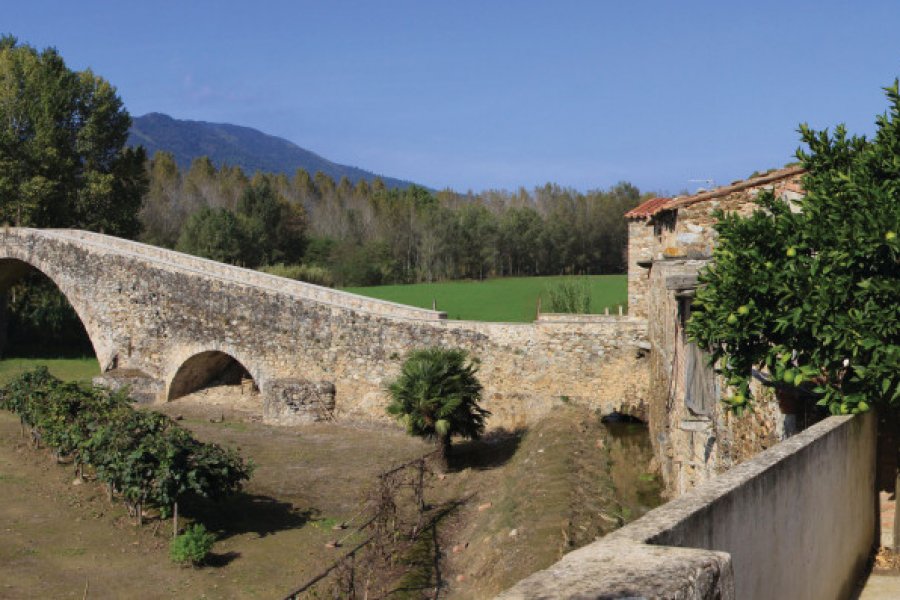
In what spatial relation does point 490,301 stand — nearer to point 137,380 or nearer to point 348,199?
point 137,380

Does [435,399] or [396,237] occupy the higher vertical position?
[396,237]

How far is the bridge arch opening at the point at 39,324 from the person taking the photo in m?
34.2

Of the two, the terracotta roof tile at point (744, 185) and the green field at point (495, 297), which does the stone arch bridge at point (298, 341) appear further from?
the green field at point (495, 297)

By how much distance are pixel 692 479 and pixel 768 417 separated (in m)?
3.72

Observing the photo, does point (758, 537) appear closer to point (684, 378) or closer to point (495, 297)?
point (684, 378)

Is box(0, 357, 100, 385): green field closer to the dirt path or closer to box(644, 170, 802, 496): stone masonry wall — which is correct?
the dirt path

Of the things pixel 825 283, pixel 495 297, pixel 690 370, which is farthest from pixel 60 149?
pixel 825 283

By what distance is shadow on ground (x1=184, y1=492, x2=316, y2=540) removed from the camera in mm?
14242

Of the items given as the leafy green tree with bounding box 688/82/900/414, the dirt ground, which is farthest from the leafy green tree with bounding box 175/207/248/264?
the leafy green tree with bounding box 688/82/900/414

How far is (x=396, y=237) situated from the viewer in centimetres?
6900

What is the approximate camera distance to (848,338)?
6.25 metres

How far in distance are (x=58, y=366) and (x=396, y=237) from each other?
39271mm

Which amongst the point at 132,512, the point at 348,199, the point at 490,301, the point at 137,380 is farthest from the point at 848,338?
the point at 348,199

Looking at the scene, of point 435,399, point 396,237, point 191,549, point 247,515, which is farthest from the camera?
point 396,237
